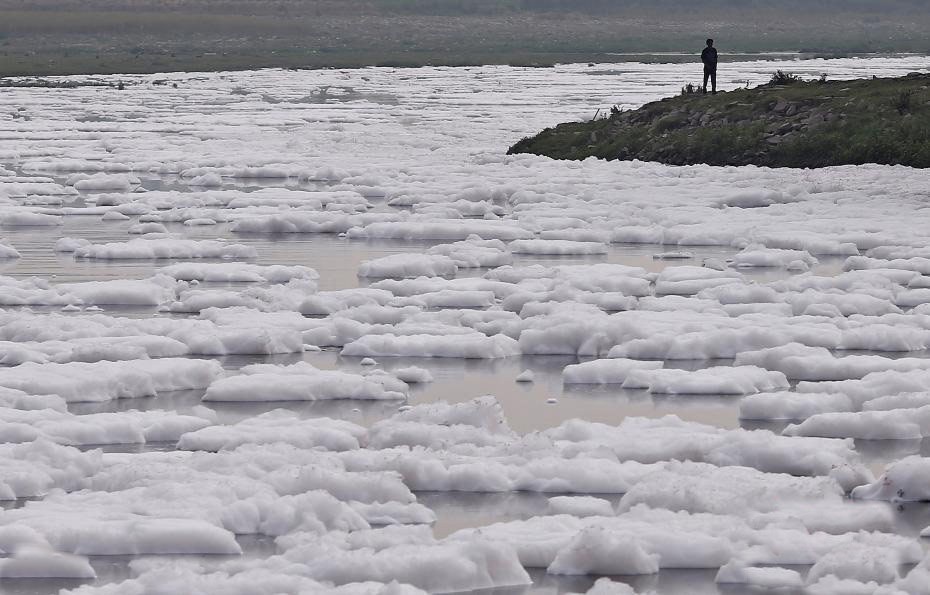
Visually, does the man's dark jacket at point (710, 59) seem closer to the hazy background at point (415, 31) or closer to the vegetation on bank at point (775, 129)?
the vegetation on bank at point (775, 129)

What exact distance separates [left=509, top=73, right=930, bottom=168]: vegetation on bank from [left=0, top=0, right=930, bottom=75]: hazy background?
52488 millimetres

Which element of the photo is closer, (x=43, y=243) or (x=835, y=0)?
(x=43, y=243)

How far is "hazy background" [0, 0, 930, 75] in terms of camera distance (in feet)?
322

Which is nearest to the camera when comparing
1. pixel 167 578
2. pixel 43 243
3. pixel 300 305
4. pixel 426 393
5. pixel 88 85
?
pixel 167 578

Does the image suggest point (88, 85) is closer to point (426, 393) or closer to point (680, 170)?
point (680, 170)

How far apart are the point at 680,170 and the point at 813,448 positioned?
1710cm

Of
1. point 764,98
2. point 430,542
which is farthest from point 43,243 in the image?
point 764,98

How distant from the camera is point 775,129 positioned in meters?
26.8

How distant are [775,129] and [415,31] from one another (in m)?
110

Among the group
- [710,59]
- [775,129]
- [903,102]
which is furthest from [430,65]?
[903,102]

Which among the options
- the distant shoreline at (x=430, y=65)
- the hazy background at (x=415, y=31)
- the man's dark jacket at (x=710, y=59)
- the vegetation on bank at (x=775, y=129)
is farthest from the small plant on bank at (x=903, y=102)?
the hazy background at (x=415, y=31)

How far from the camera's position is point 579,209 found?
20797mm

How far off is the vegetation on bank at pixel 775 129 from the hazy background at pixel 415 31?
52.5 m

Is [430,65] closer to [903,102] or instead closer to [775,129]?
[775,129]
